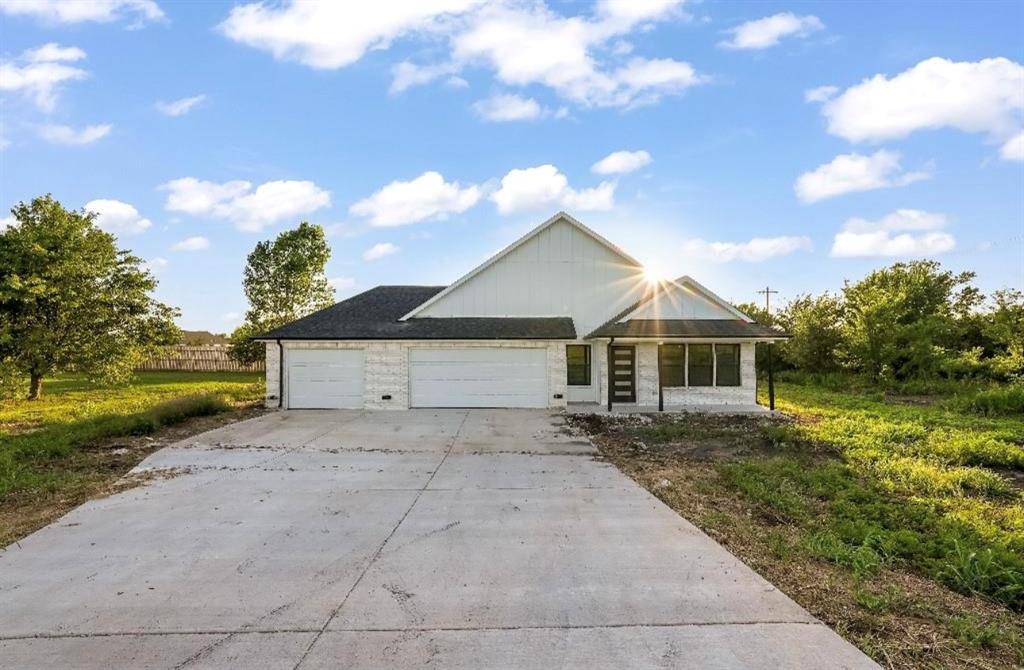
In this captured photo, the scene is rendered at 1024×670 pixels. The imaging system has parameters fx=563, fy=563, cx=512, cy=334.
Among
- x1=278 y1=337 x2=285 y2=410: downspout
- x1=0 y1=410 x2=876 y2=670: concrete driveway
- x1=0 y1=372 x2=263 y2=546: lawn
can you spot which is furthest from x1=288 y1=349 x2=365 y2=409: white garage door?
x1=0 y1=410 x2=876 y2=670: concrete driveway

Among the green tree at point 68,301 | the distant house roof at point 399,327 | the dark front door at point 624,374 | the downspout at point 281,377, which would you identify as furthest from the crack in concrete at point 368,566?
the green tree at point 68,301

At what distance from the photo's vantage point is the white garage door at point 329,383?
688 inches

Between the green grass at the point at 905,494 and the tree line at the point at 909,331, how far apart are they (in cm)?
947

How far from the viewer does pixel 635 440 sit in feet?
38.4

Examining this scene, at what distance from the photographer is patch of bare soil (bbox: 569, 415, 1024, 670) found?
3.65 meters

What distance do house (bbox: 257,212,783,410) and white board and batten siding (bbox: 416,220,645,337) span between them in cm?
3

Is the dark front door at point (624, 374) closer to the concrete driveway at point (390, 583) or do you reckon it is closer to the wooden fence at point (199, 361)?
the concrete driveway at point (390, 583)

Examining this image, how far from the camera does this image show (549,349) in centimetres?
1736

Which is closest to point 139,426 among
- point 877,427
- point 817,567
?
point 817,567

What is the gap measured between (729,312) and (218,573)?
16515 millimetres

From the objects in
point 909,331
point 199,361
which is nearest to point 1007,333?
point 909,331

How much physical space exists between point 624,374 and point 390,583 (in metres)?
14.2

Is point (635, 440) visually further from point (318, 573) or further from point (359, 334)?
point (359, 334)

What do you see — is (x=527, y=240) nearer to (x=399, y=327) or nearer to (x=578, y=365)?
(x=578, y=365)
